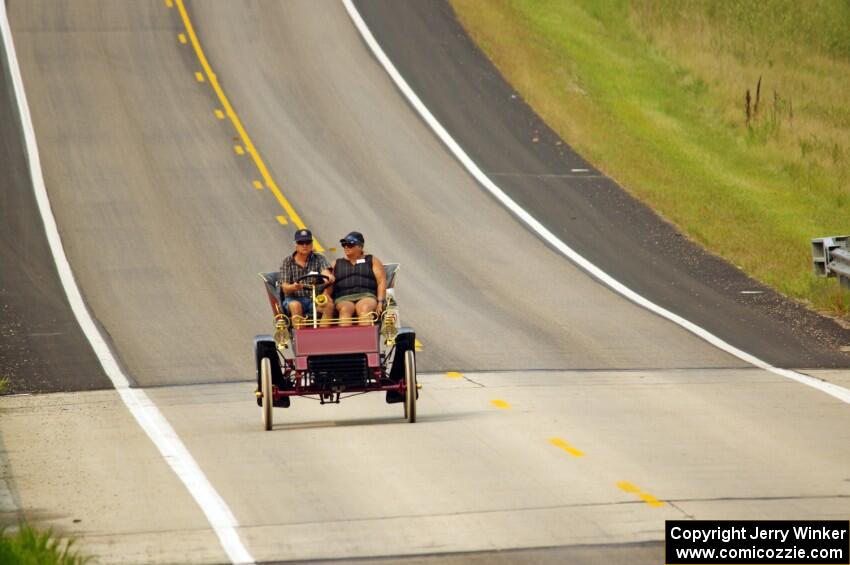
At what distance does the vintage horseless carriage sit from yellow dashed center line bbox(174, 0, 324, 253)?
34.9 ft

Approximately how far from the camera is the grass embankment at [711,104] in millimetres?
29375

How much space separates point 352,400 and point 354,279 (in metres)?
1.96

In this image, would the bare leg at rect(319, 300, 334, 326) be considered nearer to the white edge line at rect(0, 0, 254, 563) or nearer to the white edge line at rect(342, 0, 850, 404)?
the white edge line at rect(0, 0, 254, 563)

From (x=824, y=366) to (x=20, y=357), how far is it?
10.6m

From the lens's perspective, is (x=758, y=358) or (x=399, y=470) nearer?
(x=399, y=470)

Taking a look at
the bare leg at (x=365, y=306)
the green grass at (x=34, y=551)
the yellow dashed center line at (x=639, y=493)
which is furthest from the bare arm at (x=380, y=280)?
the green grass at (x=34, y=551)

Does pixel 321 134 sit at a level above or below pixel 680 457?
above

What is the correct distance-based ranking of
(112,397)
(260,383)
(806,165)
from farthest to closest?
(806,165), (112,397), (260,383)

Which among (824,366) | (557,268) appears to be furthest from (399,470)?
(557,268)

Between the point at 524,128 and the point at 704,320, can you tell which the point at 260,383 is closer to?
the point at 704,320

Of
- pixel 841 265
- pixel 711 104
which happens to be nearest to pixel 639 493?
pixel 841 265

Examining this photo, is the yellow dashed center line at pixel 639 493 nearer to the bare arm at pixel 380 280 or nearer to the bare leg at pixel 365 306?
the bare leg at pixel 365 306

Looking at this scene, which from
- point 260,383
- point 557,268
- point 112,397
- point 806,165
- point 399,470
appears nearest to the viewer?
point 399,470

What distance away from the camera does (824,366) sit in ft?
66.5
